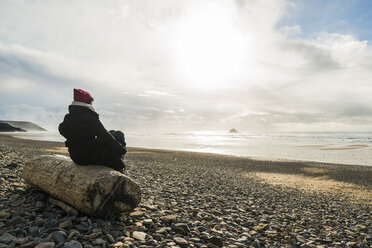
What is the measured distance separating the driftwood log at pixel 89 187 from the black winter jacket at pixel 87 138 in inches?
10.3

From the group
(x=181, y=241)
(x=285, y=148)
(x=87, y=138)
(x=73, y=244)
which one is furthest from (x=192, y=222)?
(x=285, y=148)

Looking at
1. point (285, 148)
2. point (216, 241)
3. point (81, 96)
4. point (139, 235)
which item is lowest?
point (216, 241)

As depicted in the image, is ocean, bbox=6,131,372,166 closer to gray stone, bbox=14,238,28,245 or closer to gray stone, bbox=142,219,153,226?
gray stone, bbox=142,219,153,226

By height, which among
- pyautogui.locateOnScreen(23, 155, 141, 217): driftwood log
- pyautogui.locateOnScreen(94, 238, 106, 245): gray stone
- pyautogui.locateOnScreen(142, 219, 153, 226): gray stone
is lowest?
pyautogui.locateOnScreen(142, 219, 153, 226): gray stone

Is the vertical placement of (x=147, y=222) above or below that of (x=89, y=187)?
below

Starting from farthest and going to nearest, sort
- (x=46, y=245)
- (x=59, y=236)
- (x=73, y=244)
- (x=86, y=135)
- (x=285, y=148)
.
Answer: (x=285, y=148) → (x=86, y=135) → (x=59, y=236) → (x=73, y=244) → (x=46, y=245)

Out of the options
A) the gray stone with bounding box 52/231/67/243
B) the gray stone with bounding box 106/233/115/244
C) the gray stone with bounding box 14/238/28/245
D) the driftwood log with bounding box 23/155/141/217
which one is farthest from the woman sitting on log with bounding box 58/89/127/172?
the gray stone with bounding box 14/238/28/245

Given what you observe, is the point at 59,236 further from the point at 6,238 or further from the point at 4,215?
the point at 4,215

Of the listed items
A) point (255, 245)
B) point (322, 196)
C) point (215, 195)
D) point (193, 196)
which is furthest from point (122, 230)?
point (322, 196)

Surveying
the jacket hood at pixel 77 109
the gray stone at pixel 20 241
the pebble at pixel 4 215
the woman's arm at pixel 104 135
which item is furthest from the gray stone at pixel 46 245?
the jacket hood at pixel 77 109

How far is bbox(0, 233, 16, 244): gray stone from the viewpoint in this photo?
3.75 metres

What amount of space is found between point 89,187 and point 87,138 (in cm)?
122

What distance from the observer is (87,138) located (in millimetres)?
5309

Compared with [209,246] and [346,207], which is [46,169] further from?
[346,207]
